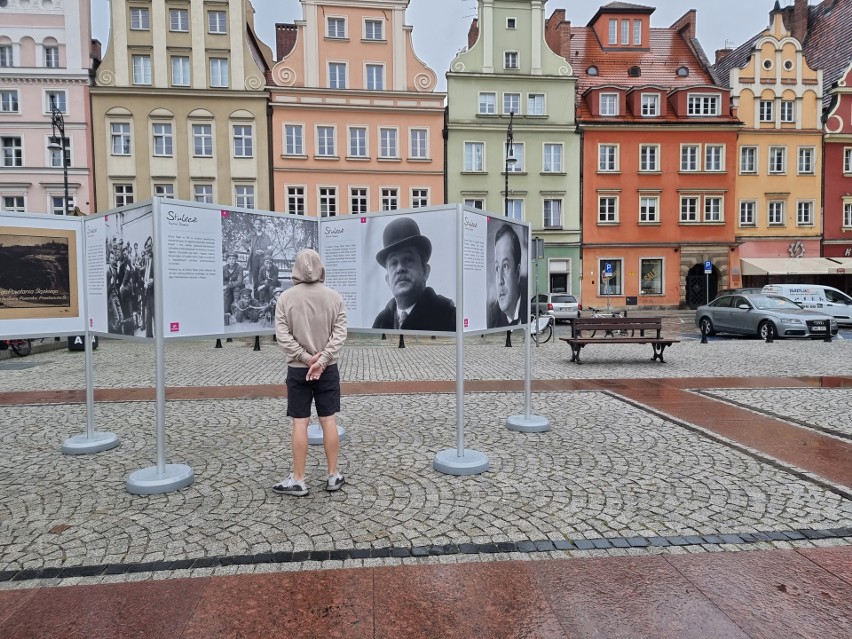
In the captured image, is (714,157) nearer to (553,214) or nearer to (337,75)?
(553,214)

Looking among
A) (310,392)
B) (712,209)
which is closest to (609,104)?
(712,209)

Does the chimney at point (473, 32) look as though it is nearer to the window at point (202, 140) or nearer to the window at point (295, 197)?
the window at point (295, 197)

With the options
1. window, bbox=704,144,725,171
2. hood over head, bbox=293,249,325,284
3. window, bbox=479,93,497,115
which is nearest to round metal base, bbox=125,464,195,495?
hood over head, bbox=293,249,325,284

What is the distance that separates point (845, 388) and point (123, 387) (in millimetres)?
11870

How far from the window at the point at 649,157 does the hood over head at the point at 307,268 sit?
Result: 37183 millimetres

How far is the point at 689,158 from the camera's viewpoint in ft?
125

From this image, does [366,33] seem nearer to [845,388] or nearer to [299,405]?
[845,388]

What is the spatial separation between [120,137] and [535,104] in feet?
78.9

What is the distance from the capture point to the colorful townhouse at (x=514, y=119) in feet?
119

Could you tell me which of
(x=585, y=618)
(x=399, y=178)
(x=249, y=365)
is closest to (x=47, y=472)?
(x=585, y=618)

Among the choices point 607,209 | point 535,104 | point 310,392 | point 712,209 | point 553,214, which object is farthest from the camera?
point 712,209

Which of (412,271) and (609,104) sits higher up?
(609,104)

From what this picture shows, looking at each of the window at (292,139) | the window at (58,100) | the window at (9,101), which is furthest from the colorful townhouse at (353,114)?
the window at (9,101)

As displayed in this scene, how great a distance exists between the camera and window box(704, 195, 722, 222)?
38344mm
